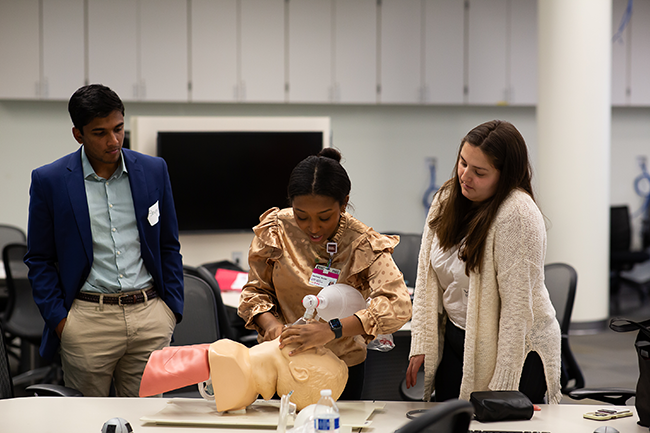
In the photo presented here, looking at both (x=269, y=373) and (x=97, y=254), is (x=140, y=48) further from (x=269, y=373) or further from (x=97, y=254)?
(x=269, y=373)

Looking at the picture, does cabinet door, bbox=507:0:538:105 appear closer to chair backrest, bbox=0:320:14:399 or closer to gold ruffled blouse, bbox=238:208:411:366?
gold ruffled blouse, bbox=238:208:411:366

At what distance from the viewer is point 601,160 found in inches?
200

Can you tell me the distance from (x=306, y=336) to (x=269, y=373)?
5.3 inches

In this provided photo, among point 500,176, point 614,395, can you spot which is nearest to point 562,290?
point 614,395

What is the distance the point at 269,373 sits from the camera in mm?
1509

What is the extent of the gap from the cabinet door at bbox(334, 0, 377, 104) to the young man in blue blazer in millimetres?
4288

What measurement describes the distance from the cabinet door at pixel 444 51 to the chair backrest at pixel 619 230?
2203 millimetres

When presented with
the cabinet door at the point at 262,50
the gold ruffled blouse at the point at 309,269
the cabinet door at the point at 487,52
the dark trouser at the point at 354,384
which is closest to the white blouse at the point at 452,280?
the gold ruffled blouse at the point at 309,269

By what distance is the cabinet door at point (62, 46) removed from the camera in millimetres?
5555

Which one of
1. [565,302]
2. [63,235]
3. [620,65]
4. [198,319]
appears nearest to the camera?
[63,235]

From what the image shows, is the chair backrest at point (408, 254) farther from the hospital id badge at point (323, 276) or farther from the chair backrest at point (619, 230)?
the chair backrest at point (619, 230)

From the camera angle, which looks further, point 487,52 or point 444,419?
point 487,52

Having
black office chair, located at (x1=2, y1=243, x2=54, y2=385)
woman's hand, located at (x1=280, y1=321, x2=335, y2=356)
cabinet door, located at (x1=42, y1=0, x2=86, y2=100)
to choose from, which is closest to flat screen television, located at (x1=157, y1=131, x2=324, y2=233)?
black office chair, located at (x1=2, y1=243, x2=54, y2=385)

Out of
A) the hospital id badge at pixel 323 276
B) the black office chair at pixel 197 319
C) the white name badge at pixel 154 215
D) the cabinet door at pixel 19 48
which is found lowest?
the black office chair at pixel 197 319
